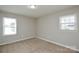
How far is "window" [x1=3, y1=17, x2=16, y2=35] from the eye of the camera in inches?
53.0

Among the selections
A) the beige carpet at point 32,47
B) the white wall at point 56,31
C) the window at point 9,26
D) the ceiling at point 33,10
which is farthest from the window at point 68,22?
the window at point 9,26

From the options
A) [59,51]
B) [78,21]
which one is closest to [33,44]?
[59,51]

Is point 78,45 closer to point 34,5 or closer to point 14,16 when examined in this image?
point 34,5

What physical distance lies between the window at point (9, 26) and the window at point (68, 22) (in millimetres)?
832

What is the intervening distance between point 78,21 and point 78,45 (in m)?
0.40

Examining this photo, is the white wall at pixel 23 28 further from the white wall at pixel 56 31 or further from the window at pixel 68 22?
the window at pixel 68 22

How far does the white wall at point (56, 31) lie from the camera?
4.46 feet

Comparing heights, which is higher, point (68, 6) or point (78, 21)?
point (68, 6)

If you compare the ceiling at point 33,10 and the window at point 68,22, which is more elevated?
the ceiling at point 33,10

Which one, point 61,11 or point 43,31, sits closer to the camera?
point 61,11

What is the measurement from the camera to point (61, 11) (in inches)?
54.3

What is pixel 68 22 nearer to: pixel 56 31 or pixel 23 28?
pixel 56 31

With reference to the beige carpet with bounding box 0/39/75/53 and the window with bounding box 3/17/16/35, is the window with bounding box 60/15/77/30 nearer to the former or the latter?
the beige carpet with bounding box 0/39/75/53

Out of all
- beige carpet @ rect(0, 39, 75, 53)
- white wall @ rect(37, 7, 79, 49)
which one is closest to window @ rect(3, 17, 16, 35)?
beige carpet @ rect(0, 39, 75, 53)
